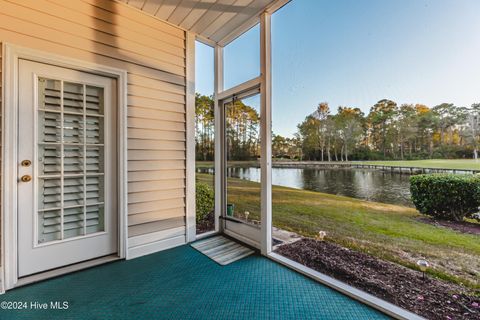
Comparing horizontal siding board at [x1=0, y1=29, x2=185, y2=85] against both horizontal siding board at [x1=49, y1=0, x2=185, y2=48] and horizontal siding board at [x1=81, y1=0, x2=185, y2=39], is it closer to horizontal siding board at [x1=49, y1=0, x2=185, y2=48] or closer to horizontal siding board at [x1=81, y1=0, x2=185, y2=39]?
horizontal siding board at [x1=49, y1=0, x2=185, y2=48]

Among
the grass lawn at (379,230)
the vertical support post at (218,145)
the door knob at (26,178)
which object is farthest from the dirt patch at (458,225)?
the door knob at (26,178)

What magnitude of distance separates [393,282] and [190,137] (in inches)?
94.5

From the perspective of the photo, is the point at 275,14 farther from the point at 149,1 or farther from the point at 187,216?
the point at 187,216

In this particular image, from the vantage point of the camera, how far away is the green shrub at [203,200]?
2.96m

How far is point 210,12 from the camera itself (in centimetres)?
227

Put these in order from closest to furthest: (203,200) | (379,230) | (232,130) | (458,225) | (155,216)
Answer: (458,225)
(379,230)
(155,216)
(232,130)
(203,200)

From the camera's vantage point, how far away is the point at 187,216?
8.71 feet

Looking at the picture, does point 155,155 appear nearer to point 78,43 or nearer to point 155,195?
point 155,195

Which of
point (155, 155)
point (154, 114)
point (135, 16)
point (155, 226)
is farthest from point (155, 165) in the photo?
point (135, 16)

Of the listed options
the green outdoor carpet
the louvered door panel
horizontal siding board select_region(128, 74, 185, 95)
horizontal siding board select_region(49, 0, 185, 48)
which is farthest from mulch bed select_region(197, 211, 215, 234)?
horizontal siding board select_region(49, 0, 185, 48)

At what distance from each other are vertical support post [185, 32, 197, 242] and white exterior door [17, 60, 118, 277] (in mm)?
785

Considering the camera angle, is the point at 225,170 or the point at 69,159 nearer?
the point at 69,159

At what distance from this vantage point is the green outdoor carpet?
4.80 ft

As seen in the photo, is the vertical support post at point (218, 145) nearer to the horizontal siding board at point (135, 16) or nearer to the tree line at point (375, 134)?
the tree line at point (375, 134)
